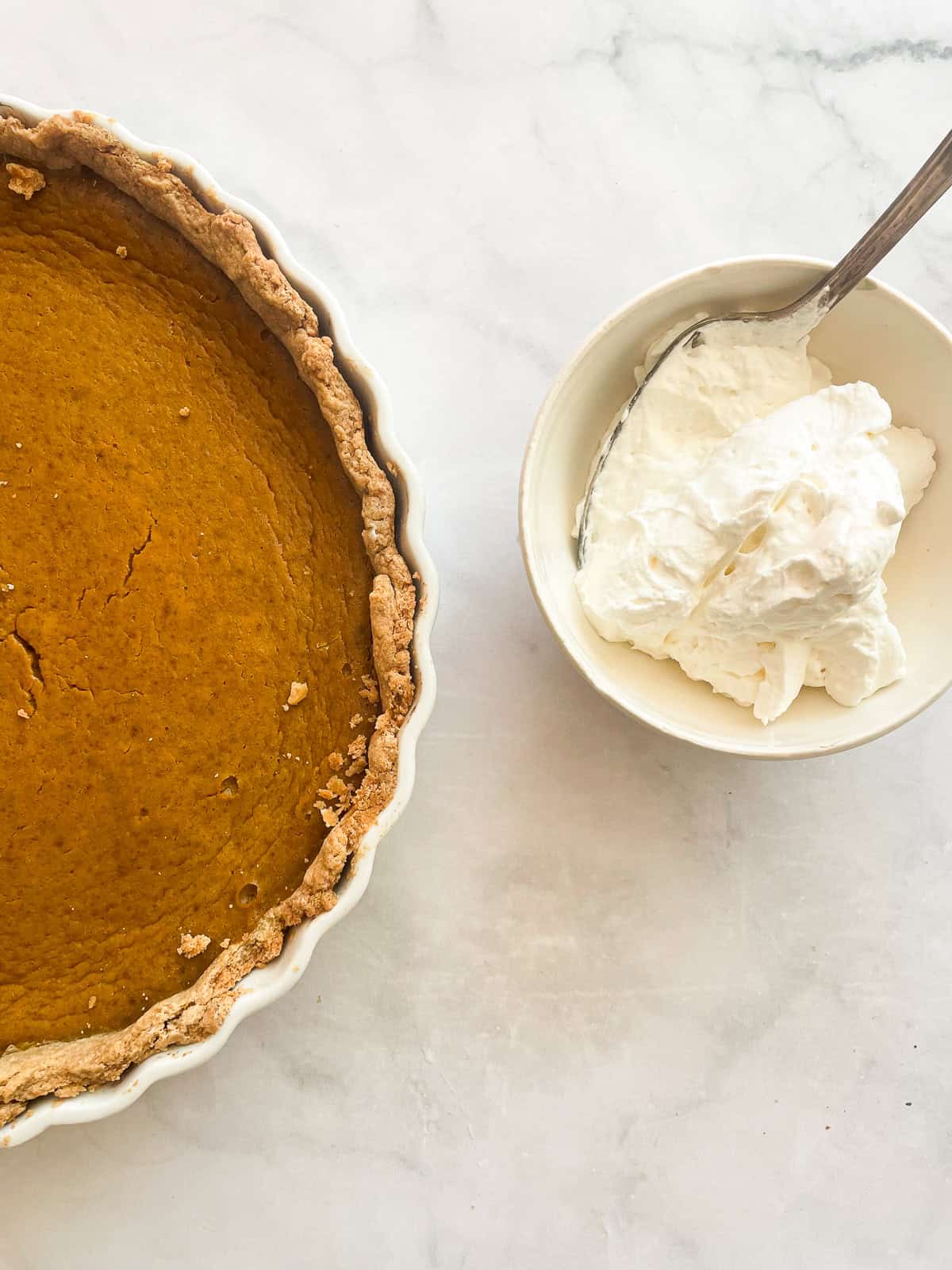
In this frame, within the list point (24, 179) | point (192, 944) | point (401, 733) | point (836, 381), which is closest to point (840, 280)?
point (836, 381)

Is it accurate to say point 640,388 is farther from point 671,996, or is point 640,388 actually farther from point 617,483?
point 671,996

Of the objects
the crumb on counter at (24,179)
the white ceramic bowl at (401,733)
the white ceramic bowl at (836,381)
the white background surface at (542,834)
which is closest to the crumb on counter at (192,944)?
the white ceramic bowl at (401,733)

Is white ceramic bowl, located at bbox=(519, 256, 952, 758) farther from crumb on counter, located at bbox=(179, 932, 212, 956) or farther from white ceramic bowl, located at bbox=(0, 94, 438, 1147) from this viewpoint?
crumb on counter, located at bbox=(179, 932, 212, 956)

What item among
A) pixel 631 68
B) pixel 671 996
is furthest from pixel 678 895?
pixel 631 68

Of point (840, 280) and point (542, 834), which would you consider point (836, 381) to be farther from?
point (542, 834)

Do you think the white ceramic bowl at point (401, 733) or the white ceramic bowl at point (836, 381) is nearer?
the white ceramic bowl at point (401, 733)

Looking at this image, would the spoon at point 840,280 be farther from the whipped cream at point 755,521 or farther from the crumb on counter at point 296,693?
the crumb on counter at point 296,693
